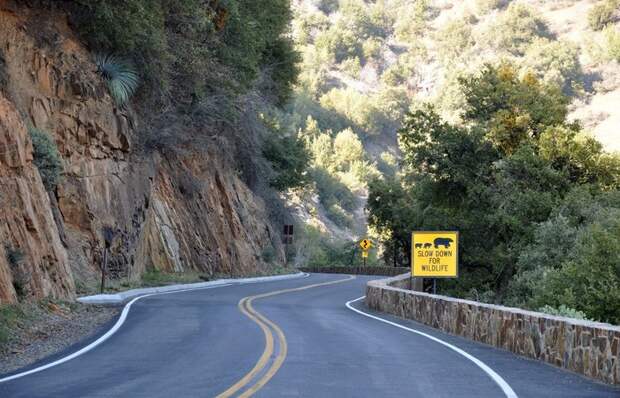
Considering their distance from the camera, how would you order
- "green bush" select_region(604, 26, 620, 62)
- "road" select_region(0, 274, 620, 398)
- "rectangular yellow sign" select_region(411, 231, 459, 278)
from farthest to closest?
"green bush" select_region(604, 26, 620, 62), "rectangular yellow sign" select_region(411, 231, 459, 278), "road" select_region(0, 274, 620, 398)

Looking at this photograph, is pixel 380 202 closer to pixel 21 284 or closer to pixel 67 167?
pixel 67 167

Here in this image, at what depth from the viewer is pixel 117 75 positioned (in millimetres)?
32875

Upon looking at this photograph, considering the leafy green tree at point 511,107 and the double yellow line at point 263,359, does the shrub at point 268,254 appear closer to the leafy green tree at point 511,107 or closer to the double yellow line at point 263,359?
the leafy green tree at point 511,107

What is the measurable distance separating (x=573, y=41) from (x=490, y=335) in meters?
194

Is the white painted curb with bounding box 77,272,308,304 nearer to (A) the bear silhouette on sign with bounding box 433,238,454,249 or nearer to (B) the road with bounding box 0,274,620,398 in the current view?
(B) the road with bounding box 0,274,620,398

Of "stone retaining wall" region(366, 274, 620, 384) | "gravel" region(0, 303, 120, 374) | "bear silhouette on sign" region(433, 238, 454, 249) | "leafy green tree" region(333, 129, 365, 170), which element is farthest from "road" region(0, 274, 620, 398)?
"leafy green tree" region(333, 129, 365, 170)

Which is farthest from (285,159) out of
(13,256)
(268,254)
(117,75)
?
(13,256)

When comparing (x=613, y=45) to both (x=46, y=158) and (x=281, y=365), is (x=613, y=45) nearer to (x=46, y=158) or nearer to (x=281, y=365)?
(x=46, y=158)

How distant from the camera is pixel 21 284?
790 inches

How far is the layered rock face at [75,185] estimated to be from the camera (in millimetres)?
22062

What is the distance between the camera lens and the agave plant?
32531 mm

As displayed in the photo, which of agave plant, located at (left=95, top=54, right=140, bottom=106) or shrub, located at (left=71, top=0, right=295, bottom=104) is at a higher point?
shrub, located at (left=71, top=0, right=295, bottom=104)

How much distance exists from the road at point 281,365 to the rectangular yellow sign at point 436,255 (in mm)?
5781

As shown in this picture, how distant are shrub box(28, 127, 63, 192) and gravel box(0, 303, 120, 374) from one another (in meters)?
5.28
